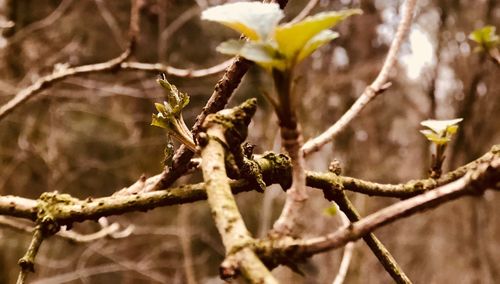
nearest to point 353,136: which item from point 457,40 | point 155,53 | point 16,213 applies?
point 457,40

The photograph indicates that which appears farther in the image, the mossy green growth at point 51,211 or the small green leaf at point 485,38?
the small green leaf at point 485,38

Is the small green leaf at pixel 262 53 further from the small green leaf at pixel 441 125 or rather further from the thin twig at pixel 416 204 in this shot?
the small green leaf at pixel 441 125

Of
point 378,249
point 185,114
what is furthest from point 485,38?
point 185,114

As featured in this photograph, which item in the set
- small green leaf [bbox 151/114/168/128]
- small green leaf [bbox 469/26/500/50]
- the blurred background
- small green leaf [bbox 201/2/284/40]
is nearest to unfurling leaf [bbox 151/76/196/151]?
small green leaf [bbox 151/114/168/128]

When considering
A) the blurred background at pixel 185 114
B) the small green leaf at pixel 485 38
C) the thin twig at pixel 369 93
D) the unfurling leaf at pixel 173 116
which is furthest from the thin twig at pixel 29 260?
the blurred background at pixel 185 114

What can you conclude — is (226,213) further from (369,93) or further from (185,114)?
(185,114)

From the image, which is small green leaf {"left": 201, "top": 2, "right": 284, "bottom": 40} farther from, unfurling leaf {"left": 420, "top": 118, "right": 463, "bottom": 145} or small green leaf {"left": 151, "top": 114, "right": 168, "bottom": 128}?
unfurling leaf {"left": 420, "top": 118, "right": 463, "bottom": 145}
